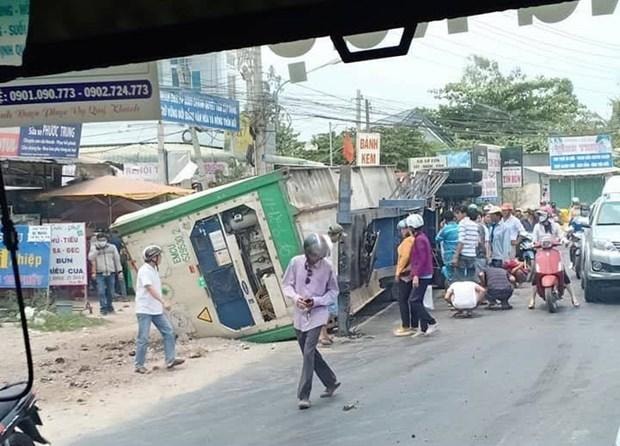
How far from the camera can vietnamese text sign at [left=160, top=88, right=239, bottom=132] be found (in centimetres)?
2141

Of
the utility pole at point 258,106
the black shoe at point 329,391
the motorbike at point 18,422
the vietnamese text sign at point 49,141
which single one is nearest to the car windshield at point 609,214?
the utility pole at point 258,106

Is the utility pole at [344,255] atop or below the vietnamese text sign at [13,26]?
below

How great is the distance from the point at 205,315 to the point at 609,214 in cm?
810

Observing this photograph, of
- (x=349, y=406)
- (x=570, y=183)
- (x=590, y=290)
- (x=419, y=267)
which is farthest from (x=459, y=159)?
(x=349, y=406)

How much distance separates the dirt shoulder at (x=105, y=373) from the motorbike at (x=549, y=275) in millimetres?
4731

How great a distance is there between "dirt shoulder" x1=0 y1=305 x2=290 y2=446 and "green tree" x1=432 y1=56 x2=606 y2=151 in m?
41.1

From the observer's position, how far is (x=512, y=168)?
3734 centimetres

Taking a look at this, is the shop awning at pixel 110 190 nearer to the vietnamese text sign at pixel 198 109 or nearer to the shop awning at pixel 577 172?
the vietnamese text sign at pixel 198 109

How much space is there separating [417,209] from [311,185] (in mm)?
3515

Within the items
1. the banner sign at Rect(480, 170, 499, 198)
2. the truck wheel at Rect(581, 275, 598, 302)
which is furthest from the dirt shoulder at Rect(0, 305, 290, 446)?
the banner sign at Rect(480, 170, 499, 198)

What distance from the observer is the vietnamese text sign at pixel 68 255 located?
16.8 meters

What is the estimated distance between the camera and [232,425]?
7844 mm

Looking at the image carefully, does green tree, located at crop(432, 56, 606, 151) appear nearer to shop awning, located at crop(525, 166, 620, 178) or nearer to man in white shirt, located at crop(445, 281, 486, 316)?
shop awning, located at crop(525, 166, 620, 178)

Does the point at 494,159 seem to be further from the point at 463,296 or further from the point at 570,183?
the point at 463,296
